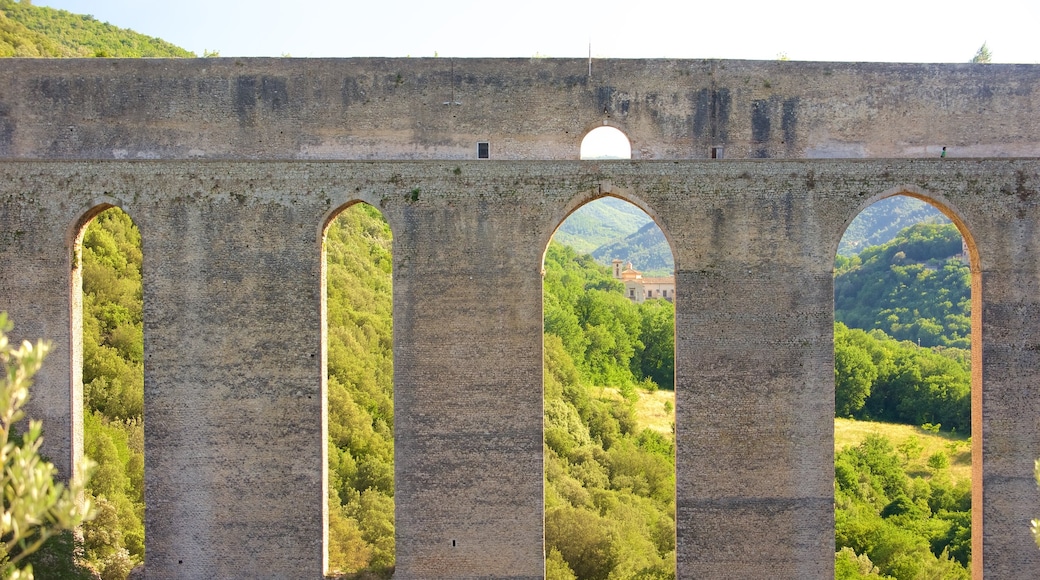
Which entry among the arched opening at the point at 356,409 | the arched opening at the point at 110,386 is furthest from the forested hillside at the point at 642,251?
the arched opening at the point at 110,386

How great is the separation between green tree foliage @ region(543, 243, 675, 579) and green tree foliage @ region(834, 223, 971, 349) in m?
11.5

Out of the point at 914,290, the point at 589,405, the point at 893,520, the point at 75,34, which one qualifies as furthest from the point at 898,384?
the point at 75,34

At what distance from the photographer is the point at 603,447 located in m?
25.7

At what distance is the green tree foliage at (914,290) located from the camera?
4394 centimetres

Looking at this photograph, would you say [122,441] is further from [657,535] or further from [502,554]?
[657,535]

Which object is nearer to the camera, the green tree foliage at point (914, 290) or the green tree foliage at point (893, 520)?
the green tree foliage at point (893, 520)

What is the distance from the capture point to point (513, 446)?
41.2ft

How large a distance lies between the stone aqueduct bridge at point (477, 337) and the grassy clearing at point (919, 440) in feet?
59.2

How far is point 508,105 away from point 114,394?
1010cm

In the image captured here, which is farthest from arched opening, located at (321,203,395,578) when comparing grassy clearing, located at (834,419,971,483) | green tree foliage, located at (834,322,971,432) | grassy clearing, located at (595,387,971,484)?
green tree foliage, located at (834,322,971,432)

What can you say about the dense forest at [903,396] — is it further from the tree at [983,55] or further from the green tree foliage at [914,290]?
the tree at [983,55]

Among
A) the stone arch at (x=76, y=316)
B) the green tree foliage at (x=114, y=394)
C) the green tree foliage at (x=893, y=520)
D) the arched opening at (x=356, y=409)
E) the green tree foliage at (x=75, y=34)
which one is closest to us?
the stone arch at (x=76, y=316)

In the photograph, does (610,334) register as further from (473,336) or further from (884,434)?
(473,336)

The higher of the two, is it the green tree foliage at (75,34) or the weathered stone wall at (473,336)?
the green tree foliage at (75,34)
